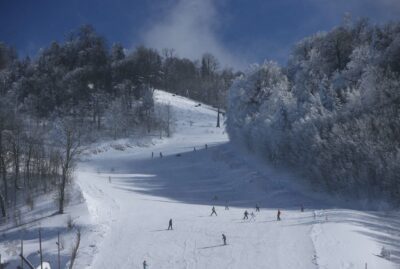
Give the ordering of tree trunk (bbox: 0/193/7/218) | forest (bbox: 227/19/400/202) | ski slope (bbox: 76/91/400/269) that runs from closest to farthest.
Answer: ski slope (bbox: 76/91/400/269) < forest (bbox: 227/19/400/202) < tree trunk (bbox: 0/193/7/218)

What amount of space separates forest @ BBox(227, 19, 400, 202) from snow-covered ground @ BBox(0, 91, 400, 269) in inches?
113

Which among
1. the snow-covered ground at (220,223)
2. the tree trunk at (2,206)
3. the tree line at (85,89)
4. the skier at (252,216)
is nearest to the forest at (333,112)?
the snow-covered ground at (220,223)

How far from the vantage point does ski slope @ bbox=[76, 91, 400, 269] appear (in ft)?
84.6

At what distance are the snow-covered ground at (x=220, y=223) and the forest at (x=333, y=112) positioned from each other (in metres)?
2.88

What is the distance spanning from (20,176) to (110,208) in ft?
50.2

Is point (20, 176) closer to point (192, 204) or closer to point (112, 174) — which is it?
point (112, 174)

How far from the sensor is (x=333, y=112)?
4691cm

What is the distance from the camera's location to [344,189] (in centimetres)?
3931

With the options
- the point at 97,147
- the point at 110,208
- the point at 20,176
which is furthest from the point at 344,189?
the point at 97,147

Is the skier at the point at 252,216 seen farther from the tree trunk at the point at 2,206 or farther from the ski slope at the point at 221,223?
the tree trunk at the point at 2,206

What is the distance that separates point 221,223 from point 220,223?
75 mm

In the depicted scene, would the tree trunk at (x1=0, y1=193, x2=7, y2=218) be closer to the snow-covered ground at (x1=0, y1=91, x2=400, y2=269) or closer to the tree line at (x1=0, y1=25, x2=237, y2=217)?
the snow-covered ground at (x1=0, y1=91, x2=400, y2=269)

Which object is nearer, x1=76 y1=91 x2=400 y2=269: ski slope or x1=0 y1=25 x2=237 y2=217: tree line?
x1=76 y1=91 x2=400 y2=269: ski slope

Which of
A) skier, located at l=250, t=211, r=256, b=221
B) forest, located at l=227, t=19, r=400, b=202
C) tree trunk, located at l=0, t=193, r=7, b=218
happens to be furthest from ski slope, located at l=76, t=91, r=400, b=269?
tree trunk, located at l=0, t=193, r=7, b=218
